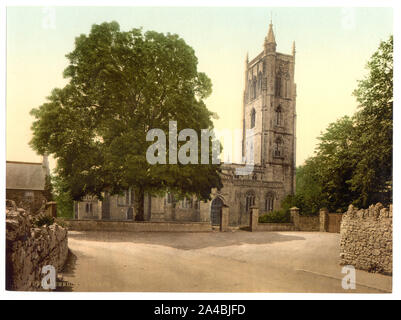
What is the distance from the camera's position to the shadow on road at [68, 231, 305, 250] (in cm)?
1045

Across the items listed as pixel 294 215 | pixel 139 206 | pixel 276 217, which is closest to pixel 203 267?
pixel 139 206

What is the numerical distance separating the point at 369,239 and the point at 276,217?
24.2 feet

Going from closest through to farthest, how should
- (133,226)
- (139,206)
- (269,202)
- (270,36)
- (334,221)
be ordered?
(270,36)
(334,221)
(133,226)
(139,206)
(269,202)

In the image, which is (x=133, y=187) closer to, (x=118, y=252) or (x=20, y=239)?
(x=118, y=252)

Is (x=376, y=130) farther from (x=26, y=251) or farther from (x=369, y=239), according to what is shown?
(x=26, y=251)

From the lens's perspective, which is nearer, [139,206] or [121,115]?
[121,115]

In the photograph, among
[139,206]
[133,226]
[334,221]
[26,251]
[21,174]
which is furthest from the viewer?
[139,206]

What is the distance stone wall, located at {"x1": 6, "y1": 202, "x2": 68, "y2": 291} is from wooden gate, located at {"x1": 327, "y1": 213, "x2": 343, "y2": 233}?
30.9ft

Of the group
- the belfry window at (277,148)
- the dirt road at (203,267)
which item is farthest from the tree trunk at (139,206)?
the belfry window at (277,148)

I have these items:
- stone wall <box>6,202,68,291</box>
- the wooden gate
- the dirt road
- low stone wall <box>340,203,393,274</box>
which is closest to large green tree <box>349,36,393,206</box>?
low stone wall <box>340,203,393,274</box>

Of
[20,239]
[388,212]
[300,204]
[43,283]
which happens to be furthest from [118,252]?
[300,204]

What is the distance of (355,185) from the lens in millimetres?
9992

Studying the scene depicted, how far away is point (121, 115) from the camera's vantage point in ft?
38.4

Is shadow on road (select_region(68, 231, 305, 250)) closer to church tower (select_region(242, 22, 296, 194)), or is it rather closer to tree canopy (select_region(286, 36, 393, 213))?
tree canopy (select_region(286, 36, 393, 213))
